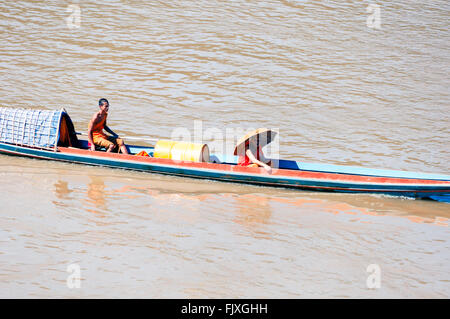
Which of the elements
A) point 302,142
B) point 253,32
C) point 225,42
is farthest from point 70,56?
point 302,142

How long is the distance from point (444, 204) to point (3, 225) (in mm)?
5888

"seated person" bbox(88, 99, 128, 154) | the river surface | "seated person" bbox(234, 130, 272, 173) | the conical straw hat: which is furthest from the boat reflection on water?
"seated person" bbox(88, 99, 128, 154)

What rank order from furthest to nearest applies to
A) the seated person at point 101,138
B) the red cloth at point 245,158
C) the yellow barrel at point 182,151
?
the seated person at point 101,138 → the yellow barrel at point 182,151 → the red cloth at point 245,158

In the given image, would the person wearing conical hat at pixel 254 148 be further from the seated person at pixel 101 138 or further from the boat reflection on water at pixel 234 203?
the seated person at pixel 101 138

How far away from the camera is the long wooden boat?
7742 millimetres

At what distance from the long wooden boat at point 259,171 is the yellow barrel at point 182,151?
20 cm

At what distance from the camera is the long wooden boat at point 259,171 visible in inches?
305

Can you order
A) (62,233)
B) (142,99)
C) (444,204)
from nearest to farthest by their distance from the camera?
1. (62,233)
2. (444,204)
3. (142,99)

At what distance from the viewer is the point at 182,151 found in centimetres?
869

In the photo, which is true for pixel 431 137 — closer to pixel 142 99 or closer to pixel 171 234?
pixel 142 99

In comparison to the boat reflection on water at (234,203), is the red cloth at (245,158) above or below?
above

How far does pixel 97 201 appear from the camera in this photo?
725cm

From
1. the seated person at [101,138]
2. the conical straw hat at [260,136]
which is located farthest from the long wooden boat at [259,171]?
the conical straw hat at [260,136]

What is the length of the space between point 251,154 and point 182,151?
1195mm
